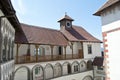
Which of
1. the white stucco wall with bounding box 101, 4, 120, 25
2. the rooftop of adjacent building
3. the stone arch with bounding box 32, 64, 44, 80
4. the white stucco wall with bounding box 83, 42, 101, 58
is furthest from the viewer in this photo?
the white stucco wall with bounding box 83, 42, 101, 58

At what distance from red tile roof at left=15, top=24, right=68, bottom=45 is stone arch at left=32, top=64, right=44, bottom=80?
3723mm

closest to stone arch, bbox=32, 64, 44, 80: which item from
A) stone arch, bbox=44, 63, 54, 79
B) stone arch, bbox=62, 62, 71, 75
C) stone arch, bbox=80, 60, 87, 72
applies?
stone arch, bbox=44, 63, 54, 79

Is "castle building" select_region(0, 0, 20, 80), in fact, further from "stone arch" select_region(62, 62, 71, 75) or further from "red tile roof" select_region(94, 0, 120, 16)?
"stone arch" select_region(62, 62, 71, 75)

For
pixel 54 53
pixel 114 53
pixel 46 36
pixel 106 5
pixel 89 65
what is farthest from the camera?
pixel 89 65

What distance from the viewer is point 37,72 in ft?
65.7

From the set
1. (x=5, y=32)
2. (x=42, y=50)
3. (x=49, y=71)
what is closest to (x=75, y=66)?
(x=49, y=71)

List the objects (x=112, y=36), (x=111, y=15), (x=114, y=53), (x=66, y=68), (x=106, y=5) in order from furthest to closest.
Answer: (x=66, y=68) → (x=106, y=5) → (x=111, y=15) → (x=112, y=36) → (x=114, y=53)

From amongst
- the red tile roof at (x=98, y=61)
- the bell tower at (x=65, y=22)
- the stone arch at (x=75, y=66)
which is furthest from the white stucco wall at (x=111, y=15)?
the bell tower at (x=65, y=22)

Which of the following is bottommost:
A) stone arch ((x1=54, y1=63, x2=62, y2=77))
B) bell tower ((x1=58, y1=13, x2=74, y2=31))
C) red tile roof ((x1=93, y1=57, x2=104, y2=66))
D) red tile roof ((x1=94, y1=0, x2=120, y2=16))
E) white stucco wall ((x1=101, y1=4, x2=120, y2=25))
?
stone arch ((x1=54, y1=63, x2=62, y2=77))

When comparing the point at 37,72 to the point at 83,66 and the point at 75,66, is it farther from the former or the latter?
the point at 83,66

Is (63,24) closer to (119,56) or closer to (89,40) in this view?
(89,40)

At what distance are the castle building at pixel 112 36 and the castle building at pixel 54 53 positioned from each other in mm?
12878

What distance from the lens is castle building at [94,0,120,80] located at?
6.51 meters

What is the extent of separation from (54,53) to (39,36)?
441 cm
